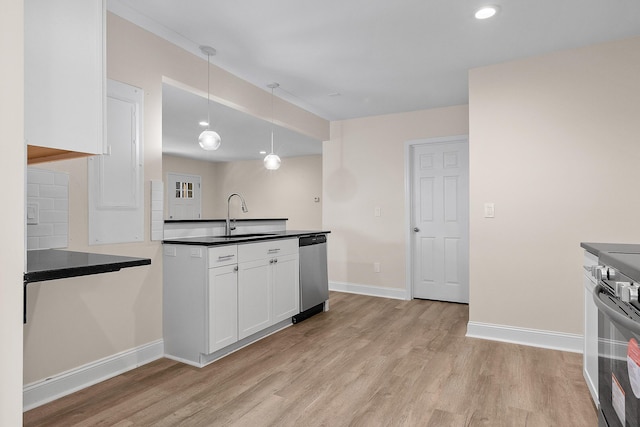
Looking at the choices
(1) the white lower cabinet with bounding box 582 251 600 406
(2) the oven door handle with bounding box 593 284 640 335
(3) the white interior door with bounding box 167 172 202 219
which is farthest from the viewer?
(3) the white interior door with bounding box 167 172 202 219

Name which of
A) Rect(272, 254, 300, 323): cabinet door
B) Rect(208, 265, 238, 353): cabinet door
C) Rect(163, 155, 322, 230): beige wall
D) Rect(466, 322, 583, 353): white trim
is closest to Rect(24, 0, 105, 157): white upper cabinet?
Rect(208, 265, 238, 353): cabinet door

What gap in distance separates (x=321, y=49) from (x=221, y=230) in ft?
6.20

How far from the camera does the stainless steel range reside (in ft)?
3.70

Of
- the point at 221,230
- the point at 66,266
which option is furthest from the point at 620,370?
the point at 221,230

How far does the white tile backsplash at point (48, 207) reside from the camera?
6.81 ft

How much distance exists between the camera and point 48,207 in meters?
2.15

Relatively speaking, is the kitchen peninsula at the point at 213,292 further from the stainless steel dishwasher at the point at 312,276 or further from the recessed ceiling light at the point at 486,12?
the recessed ceiling light at the point at 486,12

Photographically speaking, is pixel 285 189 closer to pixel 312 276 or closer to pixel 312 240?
pixel 312 240

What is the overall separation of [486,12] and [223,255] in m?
2.49

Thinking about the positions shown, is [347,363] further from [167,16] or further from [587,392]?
[167,16]

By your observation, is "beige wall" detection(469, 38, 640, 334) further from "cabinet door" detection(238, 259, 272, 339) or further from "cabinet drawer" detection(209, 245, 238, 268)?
"cabinet drawer" detection(209, 245, 238, 268)

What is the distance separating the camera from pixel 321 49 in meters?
3.02

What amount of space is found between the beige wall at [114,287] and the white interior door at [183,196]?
167cm

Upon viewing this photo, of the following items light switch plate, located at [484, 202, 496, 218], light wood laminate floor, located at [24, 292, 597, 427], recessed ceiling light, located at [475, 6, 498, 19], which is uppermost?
recessed ceiling light, located at [475, 6, 498, 19]
